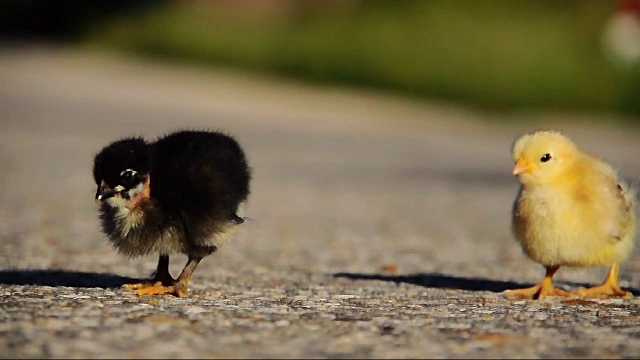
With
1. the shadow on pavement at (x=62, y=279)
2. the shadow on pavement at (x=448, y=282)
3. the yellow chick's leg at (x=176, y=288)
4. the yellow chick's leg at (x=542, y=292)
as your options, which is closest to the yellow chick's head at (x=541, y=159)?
the yellow chick's leg at (x=542, y=292)

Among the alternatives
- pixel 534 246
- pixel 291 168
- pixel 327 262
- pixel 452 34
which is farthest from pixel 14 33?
pixel 534 246

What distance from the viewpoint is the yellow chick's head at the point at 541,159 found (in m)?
6.50

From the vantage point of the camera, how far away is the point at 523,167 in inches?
257

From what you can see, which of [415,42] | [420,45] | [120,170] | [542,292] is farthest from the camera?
[415,42]

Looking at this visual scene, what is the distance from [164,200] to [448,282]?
7.28 ft

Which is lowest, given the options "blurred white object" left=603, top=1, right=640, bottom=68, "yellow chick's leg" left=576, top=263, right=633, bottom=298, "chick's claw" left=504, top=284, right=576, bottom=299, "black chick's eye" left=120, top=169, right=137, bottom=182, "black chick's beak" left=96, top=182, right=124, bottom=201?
"chick's claw" left=504, top=284, right=576, bottom=299

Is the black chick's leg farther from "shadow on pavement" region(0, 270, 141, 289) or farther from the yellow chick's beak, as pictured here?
the yellow chick's beak

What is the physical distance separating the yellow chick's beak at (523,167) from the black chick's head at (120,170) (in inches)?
77.0

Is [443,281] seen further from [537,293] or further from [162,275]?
[162,275]

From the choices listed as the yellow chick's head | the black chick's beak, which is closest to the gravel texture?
the black chick's beak

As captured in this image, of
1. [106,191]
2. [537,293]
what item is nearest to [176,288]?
[106,191]

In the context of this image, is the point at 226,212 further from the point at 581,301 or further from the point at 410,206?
the point at 410,206

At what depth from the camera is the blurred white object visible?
25.5 meters

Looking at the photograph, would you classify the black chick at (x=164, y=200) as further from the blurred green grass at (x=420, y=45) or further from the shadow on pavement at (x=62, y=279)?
the blurred green grass at (x=420, y=45)
